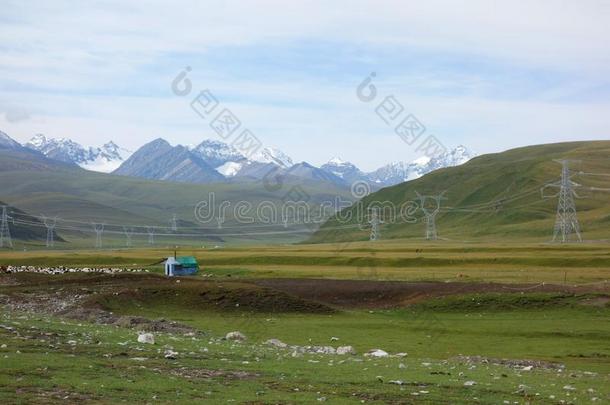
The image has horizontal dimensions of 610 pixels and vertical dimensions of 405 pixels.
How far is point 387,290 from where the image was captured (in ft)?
200

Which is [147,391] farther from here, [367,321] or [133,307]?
[133,307]

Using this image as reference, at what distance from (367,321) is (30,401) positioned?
3327cm

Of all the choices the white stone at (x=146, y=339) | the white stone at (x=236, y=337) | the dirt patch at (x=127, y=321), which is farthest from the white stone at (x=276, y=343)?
the white stone at (x=146, y=339)

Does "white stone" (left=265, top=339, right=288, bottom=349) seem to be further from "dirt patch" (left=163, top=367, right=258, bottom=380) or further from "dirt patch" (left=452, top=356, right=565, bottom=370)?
"dirt patch" (left=163, top=367, right=258, bottom=380)

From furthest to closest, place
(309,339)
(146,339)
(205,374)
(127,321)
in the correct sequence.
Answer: (127,321), (309,339), (146,339), (205,374)

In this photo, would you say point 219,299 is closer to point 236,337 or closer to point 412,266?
point 236,337

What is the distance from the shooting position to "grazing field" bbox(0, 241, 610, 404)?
21.5 meters

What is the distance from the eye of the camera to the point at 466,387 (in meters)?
23.2

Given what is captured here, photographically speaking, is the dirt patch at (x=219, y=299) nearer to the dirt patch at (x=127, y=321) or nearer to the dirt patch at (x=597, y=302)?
the dirt patch at (x=127, y=321)

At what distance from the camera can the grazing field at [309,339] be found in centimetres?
2148

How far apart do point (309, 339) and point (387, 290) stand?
21797mm

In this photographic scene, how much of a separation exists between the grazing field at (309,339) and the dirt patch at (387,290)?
162 millimetres

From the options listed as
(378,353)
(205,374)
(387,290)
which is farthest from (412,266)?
(205,374)

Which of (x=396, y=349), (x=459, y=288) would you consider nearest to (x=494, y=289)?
(x=459, y=288)
